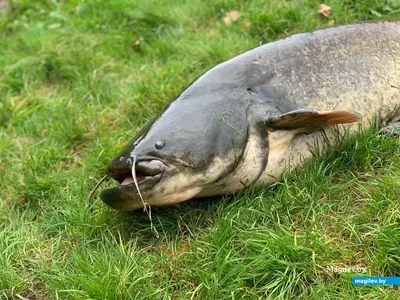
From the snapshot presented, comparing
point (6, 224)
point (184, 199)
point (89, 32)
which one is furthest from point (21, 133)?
A: point (184, 199)

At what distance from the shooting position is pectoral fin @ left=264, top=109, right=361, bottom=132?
289 centimetres

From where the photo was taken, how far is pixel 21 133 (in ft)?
14.3

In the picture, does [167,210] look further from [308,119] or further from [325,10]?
[325,10]

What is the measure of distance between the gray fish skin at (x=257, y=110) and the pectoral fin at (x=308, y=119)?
0.02m

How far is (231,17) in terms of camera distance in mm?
5312

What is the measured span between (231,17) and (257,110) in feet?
8.18

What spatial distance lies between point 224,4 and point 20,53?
203 centimetres

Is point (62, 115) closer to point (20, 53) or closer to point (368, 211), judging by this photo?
point (20, 53)

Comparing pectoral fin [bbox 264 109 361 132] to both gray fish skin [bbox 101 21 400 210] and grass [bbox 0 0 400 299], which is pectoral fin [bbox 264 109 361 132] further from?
grass [bbox 0 0 400 299]

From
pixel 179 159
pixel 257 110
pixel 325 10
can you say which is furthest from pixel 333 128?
pixel 325 10

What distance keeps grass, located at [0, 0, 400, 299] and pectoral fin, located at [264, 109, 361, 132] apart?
0.22 meters

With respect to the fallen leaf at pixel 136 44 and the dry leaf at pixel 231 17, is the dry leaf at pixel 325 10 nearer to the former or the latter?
the dry leaf at pixel 231 17

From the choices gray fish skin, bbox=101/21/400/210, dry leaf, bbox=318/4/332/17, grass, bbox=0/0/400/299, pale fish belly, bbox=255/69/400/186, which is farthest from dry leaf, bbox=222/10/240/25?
pale fish belly, bbox=255/69/400/186

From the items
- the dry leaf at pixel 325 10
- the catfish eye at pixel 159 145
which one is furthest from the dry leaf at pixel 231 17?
the catfish eye at pixel 159 145
